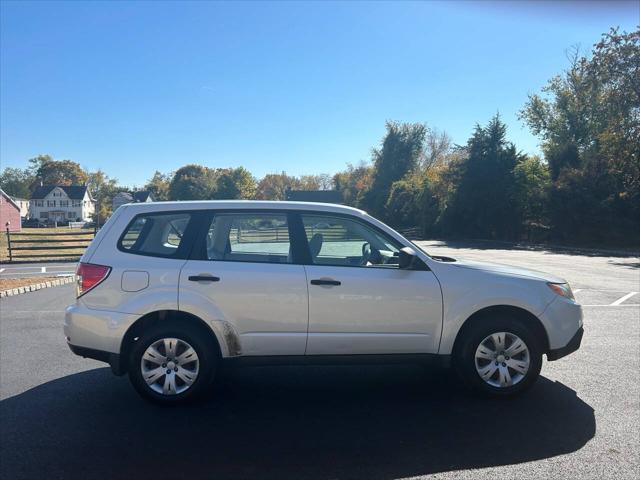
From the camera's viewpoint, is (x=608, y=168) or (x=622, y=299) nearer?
(x=622, y=299)

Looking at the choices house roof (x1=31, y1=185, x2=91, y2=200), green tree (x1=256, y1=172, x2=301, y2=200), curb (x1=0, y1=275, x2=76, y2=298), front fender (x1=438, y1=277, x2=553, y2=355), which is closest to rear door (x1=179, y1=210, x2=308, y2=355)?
front fender (x1=438, y1=277, x2=553, y2=355)

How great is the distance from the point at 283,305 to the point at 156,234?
1410mm

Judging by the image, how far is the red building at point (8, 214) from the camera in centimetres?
5353

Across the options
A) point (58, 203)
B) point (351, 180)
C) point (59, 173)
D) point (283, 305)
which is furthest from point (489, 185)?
point (59, 173)

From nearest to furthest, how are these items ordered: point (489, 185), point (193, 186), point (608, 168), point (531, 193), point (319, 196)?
point (608, 168) → point (531, 193) → point (489, 185) → point (193, 186) → point (319, 196)

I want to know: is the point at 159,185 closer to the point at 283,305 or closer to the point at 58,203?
the point at 58,203

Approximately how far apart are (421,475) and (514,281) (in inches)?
85.5

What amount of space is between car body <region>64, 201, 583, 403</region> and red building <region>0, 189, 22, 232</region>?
54.6 metres

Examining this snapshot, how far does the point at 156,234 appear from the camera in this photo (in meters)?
4.70

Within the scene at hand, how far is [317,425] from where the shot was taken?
410cm

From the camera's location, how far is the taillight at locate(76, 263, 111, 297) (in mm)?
4520

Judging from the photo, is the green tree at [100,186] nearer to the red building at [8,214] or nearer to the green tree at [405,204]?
the red building at [8,214]

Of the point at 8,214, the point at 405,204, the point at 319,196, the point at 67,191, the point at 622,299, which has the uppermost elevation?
the point at 67,191

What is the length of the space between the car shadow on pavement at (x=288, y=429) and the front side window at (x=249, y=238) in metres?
1.37
